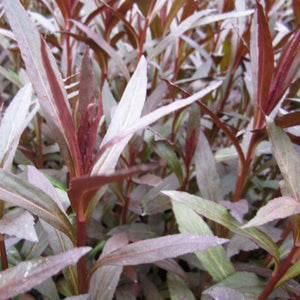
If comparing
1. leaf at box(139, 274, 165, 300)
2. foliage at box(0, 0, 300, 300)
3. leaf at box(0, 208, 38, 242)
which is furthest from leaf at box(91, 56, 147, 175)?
leaf at box(139, 274, 165, 300)

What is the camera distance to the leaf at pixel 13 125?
1.94ft

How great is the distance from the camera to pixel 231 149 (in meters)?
0.94

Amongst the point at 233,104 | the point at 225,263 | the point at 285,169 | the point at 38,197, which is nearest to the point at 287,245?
the point at 225,263

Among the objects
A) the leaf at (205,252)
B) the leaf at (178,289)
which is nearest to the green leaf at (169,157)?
the leaf at (205,252)

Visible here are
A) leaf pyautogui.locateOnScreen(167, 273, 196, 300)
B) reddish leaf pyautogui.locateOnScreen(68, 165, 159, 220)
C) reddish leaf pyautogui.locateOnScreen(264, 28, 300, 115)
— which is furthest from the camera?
leaf pyautogui.locateOnScreen(167, 273, 196, 300)

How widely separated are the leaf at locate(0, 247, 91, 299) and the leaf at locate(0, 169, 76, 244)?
9 centimetres

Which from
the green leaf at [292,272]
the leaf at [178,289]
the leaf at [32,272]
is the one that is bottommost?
the leaf at [178,289]

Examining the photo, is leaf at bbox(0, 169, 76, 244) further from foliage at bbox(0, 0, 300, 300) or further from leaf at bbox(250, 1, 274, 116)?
leaf at bbox(250, 1, 274, 116)

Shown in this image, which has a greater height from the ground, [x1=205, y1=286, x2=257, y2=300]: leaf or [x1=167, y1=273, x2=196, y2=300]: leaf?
[x1=205, y1=286, x2=257, y2=300]: leaf

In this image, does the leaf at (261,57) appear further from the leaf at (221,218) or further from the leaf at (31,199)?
the leaf at (31,199)

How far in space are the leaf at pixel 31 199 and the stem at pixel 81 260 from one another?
2 centimetres

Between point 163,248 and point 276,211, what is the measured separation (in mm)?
197

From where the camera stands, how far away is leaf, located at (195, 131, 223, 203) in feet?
2.74

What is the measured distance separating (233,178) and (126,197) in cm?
36
